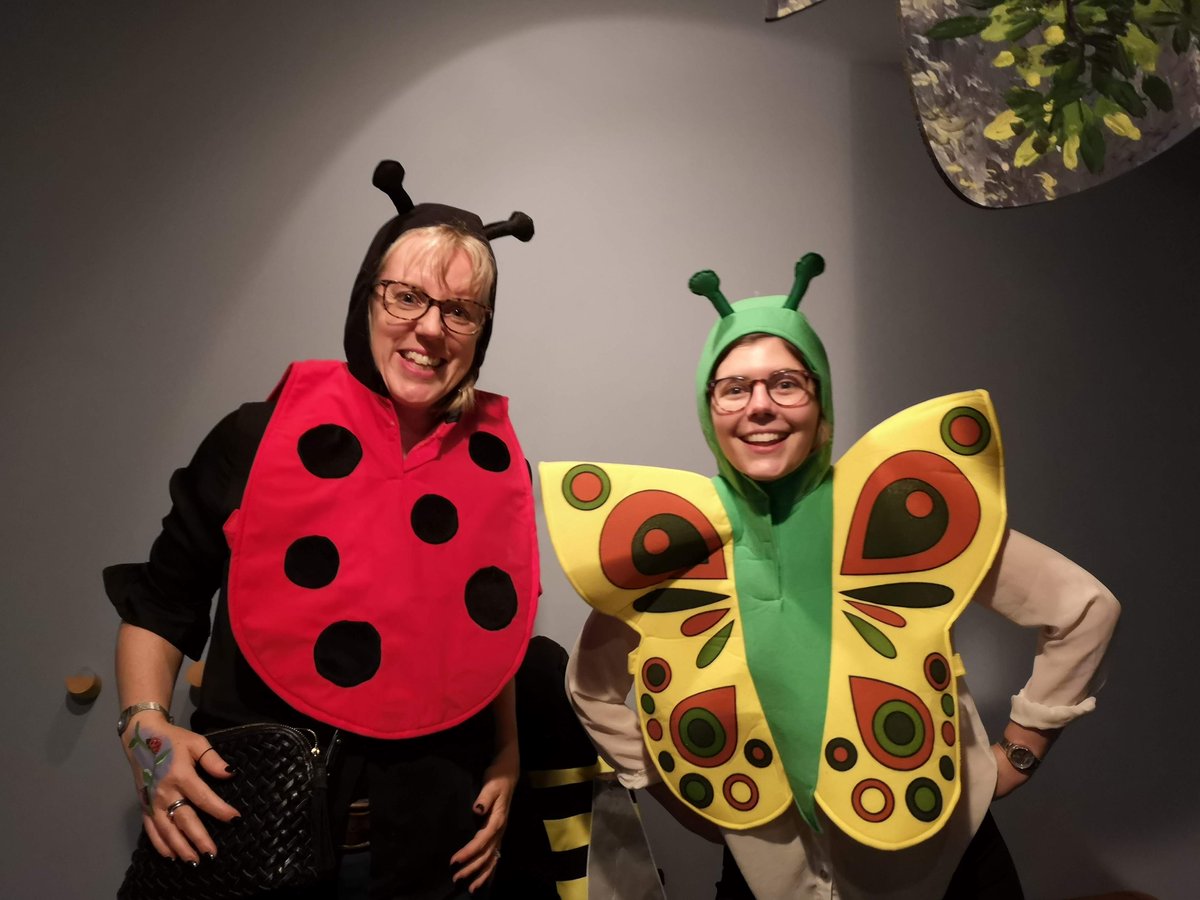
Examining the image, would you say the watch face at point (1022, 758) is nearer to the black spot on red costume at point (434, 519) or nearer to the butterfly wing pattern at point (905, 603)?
the butterfly wing pattern at point (905, 603)

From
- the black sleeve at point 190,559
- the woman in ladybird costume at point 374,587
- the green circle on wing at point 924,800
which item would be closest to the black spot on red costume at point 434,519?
the woman in ladybird costume at point 374,587

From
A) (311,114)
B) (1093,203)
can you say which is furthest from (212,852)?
(1093,203)

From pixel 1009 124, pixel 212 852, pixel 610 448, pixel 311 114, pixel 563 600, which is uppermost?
pixel 311 114

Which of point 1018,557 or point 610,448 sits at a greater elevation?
point 610,448

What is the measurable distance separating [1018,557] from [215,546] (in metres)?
0.97

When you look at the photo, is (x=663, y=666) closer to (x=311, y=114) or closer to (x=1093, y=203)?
(x=311, y=114)

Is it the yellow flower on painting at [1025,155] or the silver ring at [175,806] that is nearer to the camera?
the silver ring at [175,806]

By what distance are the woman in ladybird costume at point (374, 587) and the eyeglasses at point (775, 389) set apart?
12.7 inches

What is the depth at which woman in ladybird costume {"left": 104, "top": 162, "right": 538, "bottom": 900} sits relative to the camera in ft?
3.48

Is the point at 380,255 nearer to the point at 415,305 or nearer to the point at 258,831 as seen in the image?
the point at 415,305

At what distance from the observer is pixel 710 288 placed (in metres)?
1.14

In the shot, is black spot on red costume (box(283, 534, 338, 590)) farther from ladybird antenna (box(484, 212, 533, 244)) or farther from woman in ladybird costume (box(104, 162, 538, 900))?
ladybird antenna (box(484, 212, 533, 244))

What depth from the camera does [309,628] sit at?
108 centimetres

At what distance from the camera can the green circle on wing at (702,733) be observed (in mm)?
1106
